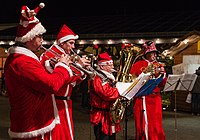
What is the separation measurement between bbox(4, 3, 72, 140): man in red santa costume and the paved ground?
3.57 metres

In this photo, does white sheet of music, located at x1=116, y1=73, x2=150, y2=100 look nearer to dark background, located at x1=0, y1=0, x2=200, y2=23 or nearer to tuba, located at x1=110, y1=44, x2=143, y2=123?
tuba, located at x1=110, y1=44, x2=143, y2=123

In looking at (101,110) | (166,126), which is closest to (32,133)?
(101,110)

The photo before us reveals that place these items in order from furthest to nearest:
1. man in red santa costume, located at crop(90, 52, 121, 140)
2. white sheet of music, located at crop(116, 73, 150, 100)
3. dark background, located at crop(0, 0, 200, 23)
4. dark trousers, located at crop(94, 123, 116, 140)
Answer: dark background, located at crop(0, 0, 200, 23) → dark trousers, located at crop(94, 123, 116, 140) → man in red santa costume, located at crop(90, 52, 121, 140) → white sheet of music, located at crop(116, 73, 150, 100)

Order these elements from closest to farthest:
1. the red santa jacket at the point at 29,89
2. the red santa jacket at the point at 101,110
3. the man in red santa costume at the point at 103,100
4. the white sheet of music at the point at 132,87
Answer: the red santa jacket at the point at 29,89 < the white sheet of music at the point at 132,87 < the man in red santa costume at the point at 103,100 < the red santa jacket at the point at 101,110

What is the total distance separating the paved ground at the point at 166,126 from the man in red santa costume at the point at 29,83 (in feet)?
11.7

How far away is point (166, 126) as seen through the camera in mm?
9227

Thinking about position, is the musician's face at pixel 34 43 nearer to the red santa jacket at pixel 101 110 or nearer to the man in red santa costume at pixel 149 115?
the red santa jacket at pixel 101 110

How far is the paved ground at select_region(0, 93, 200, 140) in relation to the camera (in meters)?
7.65

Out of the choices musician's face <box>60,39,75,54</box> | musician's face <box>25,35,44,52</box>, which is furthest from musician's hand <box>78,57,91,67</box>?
musician's face <box>25,35,44,52</box>

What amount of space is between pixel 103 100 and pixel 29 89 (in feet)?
6.51

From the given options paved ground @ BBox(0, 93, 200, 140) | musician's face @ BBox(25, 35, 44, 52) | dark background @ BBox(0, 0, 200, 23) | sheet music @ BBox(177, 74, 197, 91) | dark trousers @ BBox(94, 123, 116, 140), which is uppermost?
dark background @ BBox(0, 0, 200, 23)

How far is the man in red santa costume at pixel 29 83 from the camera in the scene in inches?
116

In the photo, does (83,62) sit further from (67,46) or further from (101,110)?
(101,110)

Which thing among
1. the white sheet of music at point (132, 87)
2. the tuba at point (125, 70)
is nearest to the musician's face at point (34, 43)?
the white sheet of music at point (132, 87)
